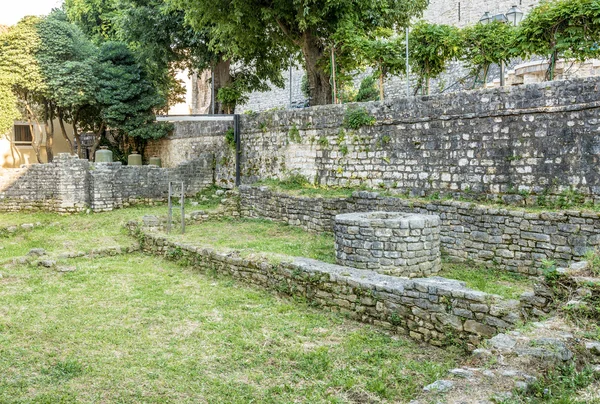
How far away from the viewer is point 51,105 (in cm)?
2153

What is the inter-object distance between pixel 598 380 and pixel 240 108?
101ft

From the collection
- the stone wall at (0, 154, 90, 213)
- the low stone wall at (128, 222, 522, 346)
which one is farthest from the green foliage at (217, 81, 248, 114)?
the low stone wall at (128, 222, 522, 346)

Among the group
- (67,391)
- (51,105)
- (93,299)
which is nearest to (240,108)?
(51,105)

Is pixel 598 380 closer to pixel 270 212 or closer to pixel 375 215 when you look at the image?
pixel 375 215

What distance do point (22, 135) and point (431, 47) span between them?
804 inches

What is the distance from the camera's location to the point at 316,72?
16.3 metres

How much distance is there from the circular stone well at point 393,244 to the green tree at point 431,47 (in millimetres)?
4916

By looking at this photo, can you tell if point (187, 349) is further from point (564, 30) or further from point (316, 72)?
point (316, 72)

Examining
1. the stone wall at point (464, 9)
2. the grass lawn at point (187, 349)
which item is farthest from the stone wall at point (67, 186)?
the stone wall at point (464, 9)

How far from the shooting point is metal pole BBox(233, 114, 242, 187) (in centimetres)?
1658

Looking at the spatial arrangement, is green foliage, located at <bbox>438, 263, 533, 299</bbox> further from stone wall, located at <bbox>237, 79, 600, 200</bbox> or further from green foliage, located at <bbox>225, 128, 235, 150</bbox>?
green foliage, located at <bbox>225, 128, 235, 150</bbox>

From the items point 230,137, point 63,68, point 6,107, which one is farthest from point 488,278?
point 6,107

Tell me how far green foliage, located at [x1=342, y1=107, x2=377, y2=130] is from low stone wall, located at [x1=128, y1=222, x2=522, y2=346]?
→ 486cm

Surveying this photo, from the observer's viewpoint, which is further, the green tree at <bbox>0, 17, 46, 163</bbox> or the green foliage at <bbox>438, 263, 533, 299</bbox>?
the green tree at <bbox>0, 17, 46, 163</bbox>
